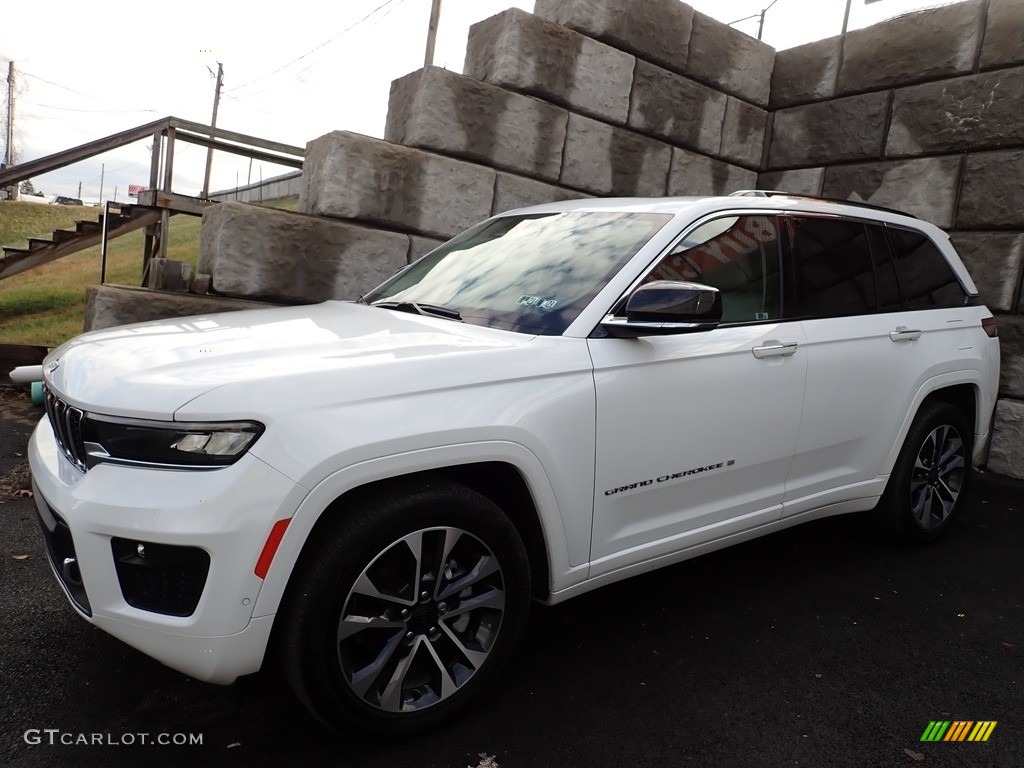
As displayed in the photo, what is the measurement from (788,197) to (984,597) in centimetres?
212

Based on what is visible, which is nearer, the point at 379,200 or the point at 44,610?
the point at 44,610

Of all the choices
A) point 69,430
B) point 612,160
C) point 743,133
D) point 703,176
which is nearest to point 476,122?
point 612,160

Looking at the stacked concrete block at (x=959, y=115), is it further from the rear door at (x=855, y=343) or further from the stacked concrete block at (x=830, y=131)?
the rear door at (x=855, y=343)

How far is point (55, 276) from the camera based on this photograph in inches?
557

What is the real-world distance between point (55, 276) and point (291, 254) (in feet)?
36.0

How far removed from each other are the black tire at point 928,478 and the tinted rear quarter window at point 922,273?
56 cm

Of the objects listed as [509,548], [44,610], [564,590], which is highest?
[509,548]

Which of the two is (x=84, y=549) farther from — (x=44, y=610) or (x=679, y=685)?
(x=679, y=685)

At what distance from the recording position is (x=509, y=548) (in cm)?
238

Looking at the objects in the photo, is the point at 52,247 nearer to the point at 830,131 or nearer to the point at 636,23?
the point at 636,23

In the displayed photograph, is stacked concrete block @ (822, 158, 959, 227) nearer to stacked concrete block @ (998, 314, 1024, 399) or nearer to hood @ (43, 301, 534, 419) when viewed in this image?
stacked concrete block @ (998, 314, 1024, 399)

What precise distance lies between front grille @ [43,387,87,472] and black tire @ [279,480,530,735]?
0.72 m

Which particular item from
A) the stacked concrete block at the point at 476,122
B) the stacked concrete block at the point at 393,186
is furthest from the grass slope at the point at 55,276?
the stacked concrete block at the point at 476,122

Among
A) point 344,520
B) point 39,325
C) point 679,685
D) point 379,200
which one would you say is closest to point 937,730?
point 679,685
